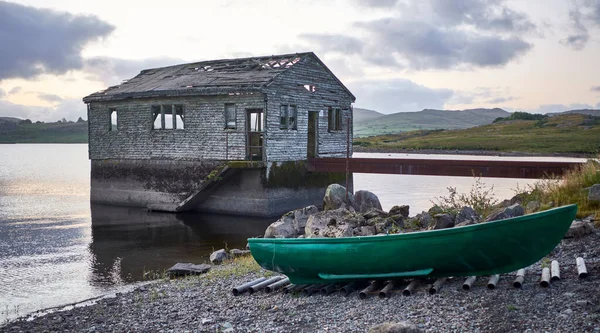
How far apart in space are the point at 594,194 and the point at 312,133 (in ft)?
52.3

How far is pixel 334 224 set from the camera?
1575cm

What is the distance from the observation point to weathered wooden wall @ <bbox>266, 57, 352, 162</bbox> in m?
25.5

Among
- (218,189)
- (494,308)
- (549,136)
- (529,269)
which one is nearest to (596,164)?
(529,269)

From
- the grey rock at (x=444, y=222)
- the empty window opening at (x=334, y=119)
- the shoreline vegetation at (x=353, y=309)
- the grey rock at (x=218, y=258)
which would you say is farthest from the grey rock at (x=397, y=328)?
the empty window opening at (x=334, y=119)

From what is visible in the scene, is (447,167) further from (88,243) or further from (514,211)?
(88,243)

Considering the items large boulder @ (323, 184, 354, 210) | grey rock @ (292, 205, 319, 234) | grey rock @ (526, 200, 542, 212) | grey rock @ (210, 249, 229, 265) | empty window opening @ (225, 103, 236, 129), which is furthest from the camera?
empty window opening @ (225, 103, 236, 129)

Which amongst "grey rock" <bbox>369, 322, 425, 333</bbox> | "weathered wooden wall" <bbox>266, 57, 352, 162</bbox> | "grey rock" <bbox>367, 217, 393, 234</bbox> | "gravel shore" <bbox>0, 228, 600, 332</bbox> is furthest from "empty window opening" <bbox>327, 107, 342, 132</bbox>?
"grey rock" <bbox>369, 322, 425, 333</bbox>

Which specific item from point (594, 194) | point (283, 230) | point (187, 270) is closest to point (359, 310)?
point (187, 270)

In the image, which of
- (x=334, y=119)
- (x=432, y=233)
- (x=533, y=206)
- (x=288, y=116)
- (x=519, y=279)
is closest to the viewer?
(x=519, y=279)

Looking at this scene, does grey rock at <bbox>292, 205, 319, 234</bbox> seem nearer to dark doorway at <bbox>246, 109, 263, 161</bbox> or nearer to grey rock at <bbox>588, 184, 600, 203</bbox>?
dark doorway at <bbox>246, 109, 263, 161</bbox>

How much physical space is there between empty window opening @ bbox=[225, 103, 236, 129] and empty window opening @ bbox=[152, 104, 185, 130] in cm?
264

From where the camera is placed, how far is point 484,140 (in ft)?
260

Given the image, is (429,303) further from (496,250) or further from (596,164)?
(596,164)

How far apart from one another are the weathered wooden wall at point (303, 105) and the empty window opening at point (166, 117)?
4983 mm
